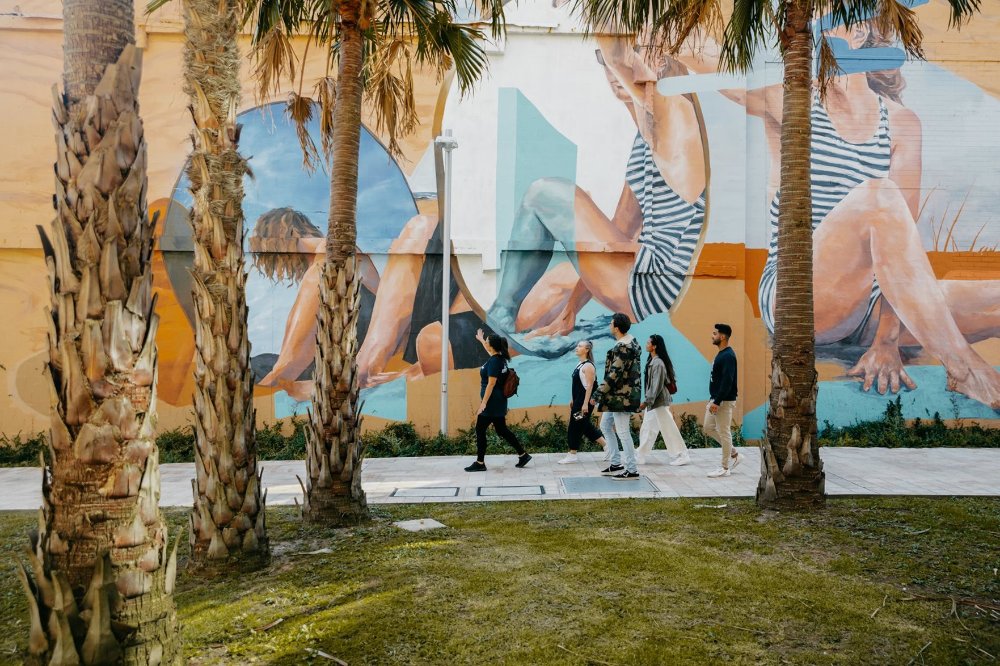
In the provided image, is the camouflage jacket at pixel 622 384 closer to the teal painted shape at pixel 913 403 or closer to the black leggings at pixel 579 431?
the black leggings at pixel 579 431

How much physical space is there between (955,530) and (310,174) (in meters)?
10.3

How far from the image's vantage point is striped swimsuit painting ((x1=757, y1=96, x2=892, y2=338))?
12219 mm

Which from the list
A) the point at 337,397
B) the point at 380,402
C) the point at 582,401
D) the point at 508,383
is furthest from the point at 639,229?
the point at 337,397

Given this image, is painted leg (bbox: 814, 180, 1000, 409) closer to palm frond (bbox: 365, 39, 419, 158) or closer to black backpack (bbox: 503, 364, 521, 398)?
black backpack (bbox: 503, 364, 521, 398)

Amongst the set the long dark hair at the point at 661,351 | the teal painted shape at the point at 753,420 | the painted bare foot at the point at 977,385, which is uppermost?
the long dark hair at the point at 661,351

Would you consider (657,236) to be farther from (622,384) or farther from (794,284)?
(794,284)

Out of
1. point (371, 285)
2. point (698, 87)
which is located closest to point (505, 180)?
point (371, 285)

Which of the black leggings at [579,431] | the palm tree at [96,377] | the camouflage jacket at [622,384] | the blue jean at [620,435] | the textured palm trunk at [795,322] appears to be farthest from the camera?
the black leggings at [579,431]

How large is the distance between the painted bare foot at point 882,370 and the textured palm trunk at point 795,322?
6735mm

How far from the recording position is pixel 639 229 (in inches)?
473

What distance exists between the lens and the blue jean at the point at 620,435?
26.3 ft

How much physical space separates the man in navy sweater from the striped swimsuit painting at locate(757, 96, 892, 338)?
436 cm

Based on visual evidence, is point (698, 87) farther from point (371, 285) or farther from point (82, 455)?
point (82, 455)

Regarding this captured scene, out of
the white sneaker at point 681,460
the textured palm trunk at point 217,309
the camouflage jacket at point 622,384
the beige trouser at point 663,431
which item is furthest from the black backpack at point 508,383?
the textured palm trunk at point 217,309
